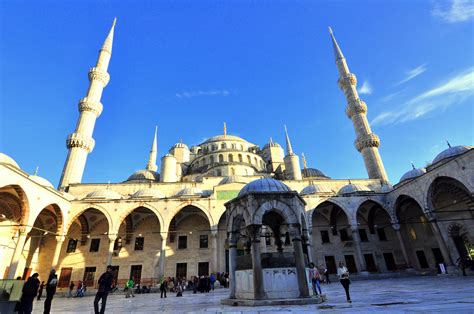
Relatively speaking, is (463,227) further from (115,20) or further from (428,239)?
(115,20)

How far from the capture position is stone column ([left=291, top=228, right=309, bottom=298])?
633 centimetres

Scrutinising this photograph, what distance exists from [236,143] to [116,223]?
58.5 feet

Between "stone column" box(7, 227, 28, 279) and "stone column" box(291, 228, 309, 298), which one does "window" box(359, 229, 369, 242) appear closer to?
"stone column" box(291, 228, 309, 298)

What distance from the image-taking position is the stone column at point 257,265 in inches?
244

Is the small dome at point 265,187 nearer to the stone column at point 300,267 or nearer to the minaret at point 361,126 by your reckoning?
the stone column at point 300,267

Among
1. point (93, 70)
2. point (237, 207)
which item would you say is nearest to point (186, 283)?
point (237, 207)

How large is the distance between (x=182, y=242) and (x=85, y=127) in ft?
45.2

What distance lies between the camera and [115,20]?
32.7 m

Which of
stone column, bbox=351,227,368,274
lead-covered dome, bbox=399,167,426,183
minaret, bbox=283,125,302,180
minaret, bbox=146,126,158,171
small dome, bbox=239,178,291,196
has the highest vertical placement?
minaret, bbox=146,126,158,171

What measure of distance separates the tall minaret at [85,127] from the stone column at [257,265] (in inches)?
792

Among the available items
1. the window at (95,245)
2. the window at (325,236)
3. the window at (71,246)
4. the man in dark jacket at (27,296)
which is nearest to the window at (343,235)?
the window at (325,236)

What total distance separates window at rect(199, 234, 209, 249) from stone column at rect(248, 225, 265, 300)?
14.1 m

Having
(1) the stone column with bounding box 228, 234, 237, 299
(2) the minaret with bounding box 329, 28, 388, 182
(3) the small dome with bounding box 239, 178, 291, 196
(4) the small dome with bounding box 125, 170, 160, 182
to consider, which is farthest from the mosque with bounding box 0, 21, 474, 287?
(3) the small dome with bounding box 239, 178, 291, 196

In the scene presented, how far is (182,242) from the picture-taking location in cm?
1988
